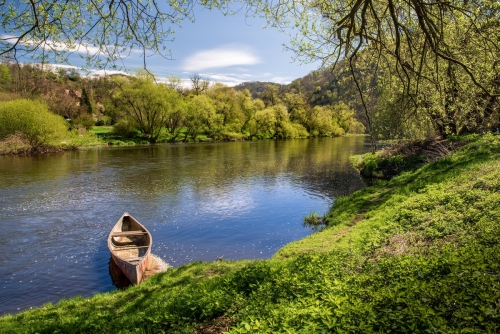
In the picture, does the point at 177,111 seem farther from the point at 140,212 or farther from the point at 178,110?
the point at 140,212

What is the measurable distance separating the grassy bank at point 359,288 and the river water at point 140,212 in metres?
3.33

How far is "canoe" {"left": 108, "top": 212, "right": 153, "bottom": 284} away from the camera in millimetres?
11820

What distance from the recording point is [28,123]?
49375 millimetres

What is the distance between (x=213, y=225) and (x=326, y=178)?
15395mm

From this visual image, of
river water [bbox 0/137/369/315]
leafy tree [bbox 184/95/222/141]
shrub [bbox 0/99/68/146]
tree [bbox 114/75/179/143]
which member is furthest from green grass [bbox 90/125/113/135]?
river water [bbox 0/137/369/315]

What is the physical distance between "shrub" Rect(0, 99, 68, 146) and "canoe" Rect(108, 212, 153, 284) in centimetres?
4194

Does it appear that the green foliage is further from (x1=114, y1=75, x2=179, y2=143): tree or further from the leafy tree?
the leafy tree

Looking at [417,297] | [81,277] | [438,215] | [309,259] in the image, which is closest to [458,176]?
[438,215]

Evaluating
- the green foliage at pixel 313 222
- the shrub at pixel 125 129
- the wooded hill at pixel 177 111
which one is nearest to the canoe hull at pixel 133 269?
the green foliage at pixel 313 222

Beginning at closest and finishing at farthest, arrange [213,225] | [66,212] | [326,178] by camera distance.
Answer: [213,225], [66,212], [326,178]

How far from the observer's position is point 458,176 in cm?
1362

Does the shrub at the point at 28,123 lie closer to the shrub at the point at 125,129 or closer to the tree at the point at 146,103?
the tree at the point at 146,103

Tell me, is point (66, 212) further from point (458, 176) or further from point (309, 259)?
point (458, 176)

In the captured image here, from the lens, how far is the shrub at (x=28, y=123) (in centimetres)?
4922
